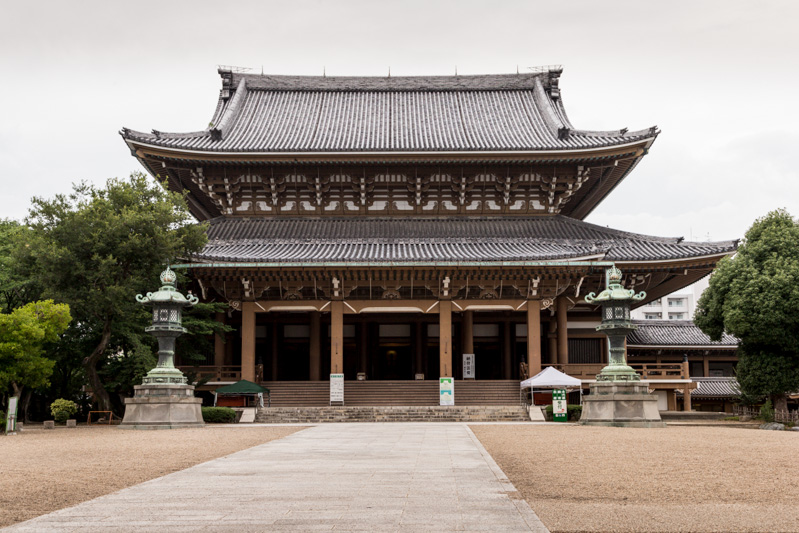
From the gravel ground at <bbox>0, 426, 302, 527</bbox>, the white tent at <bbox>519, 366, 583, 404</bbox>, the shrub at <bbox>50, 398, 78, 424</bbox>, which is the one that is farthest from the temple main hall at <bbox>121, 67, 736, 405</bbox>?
the gravel ground at <bbox>0, 426, 302, 527</bbox>

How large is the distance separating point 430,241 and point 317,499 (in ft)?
83.7

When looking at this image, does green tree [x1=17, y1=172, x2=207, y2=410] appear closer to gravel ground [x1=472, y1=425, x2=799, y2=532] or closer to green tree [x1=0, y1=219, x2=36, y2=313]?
green tree [x1=0, y1=219, x2=36, y2=313]

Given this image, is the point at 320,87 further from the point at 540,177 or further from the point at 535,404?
the point at 535,404

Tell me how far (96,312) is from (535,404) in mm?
17356

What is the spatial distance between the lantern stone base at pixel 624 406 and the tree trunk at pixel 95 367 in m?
17.2

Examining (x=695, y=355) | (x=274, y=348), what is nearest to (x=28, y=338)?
(x=274, y=348)

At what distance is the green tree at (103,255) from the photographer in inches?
966

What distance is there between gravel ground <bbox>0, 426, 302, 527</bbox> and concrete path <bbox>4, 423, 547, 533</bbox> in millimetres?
524

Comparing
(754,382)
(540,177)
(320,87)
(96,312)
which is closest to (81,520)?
(96,312)

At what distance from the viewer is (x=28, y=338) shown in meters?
21.2

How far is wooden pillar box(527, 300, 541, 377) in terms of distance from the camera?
30.7 m

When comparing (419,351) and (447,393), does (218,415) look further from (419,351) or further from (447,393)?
(419,351)

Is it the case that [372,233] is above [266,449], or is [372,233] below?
above

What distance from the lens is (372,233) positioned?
34188 millimetres
